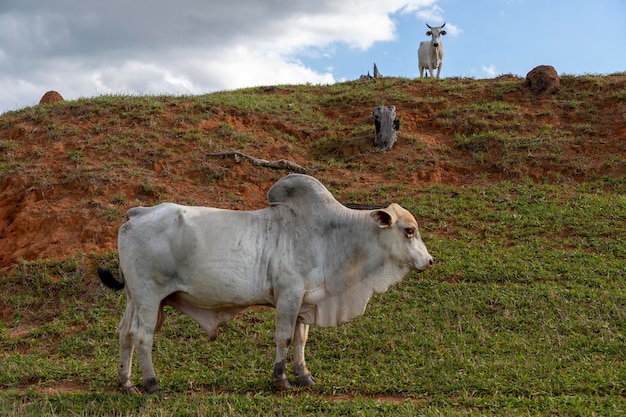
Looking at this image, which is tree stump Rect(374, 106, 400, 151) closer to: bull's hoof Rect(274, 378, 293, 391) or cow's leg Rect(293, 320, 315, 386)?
cow's leg Rect(293, 320, 315, 386)

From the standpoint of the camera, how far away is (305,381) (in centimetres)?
579

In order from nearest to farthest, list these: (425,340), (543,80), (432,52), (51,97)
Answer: (425,340) → (543,80) → (51,97) → (432,52)

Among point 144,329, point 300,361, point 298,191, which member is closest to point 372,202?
point 298,191

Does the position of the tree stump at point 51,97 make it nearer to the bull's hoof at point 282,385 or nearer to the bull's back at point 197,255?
the bull's back at point 197,255

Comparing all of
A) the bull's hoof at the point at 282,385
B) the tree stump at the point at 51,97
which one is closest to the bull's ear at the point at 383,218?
the bull's hoof at the point at 282,385

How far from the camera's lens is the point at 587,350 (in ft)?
20.9

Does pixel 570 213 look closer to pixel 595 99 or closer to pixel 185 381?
pixel 595 99

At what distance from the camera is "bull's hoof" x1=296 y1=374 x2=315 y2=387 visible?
5777mm

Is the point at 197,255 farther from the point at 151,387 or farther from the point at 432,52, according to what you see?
the point at 432,52

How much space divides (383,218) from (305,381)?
1718 mm

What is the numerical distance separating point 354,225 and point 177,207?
1.67 meters

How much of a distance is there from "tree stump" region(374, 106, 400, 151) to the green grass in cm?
334

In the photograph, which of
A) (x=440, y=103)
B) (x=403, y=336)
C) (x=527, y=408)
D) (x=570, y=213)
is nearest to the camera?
(x=527, y=408)

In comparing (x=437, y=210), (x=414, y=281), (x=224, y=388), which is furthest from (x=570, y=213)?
(x=224, y=388)
